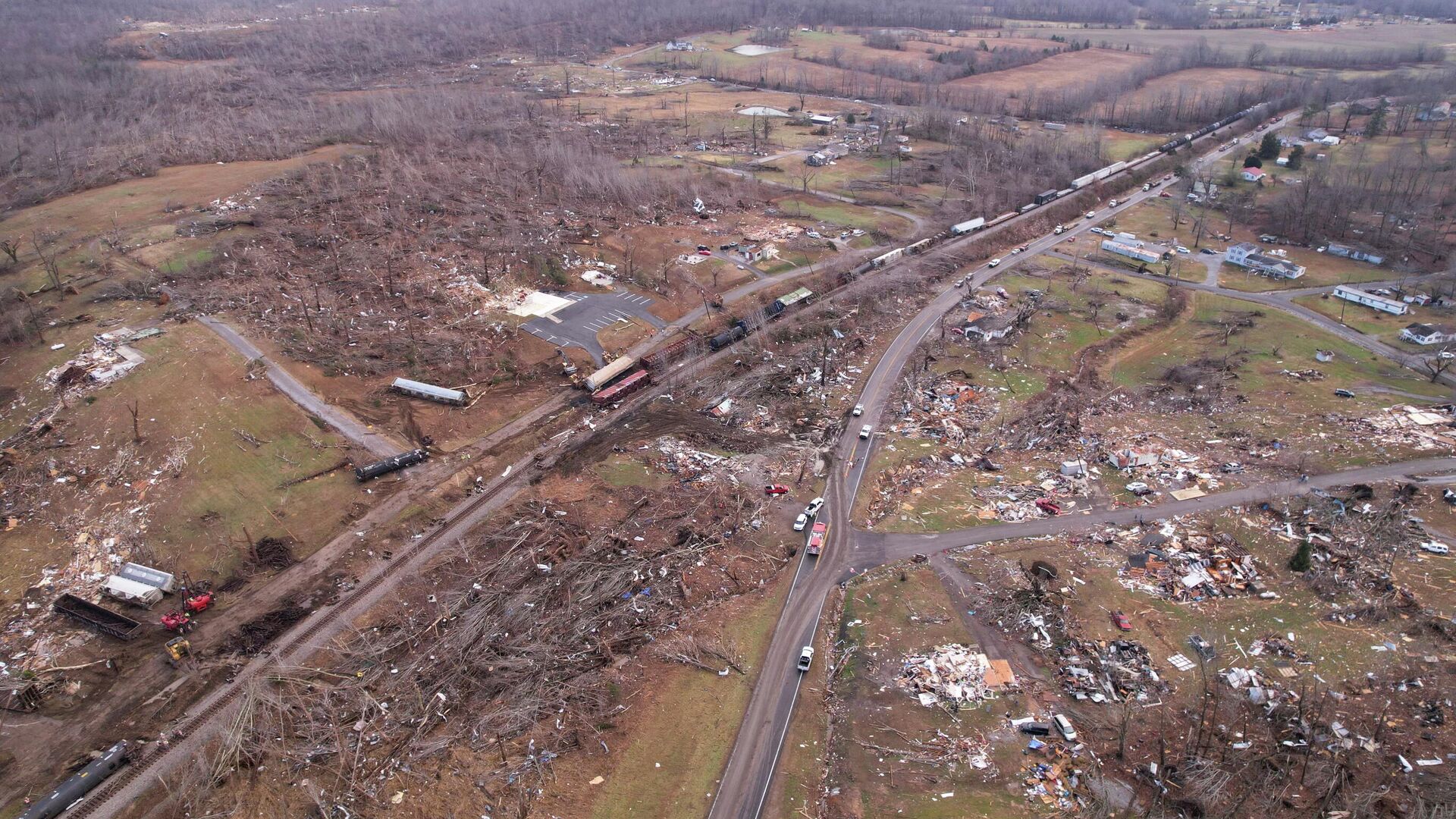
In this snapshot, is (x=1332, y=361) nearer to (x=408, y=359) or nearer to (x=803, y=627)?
(x=803, y=627)

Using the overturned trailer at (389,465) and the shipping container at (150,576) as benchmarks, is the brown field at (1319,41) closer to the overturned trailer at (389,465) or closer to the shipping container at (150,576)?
the overturned trailer at (389,465)

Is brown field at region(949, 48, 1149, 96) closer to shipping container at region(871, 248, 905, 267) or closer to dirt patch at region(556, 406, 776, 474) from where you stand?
shipping container at region(871, 248, 905, 267)

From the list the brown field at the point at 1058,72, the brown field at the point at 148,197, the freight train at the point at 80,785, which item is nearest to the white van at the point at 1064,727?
the freight train at the point at 80,785

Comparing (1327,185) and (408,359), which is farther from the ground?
(1327,185)

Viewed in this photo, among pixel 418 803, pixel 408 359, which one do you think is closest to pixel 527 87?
pixel 408 359

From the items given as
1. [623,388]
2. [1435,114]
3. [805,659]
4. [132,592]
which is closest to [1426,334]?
[805,659]

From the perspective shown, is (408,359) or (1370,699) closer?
(1370,699)

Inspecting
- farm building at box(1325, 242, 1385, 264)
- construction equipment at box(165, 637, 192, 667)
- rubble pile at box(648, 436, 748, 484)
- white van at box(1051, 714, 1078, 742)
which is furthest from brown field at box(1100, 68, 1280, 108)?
construction equipment at box(165, 637, 192, 667)
